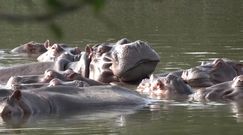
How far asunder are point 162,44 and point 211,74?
555 centimetres

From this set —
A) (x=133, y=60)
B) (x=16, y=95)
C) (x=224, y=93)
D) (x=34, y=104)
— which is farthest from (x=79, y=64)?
(x=16, y=95)

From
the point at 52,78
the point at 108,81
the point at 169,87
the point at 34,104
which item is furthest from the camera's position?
the point at 108,81

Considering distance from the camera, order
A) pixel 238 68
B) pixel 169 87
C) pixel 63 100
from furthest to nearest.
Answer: pixel 238 68
pixel 169 87
pixel 63 100

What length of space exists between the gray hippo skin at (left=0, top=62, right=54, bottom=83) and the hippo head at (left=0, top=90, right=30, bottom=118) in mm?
3629

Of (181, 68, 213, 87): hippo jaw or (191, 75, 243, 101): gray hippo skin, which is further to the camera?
(181, 68, 213, 87): hippo jaw

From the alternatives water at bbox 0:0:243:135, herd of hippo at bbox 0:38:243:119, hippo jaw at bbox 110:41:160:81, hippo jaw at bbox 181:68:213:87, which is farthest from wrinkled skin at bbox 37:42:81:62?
hippo jaw at bbox 181:68:213:87

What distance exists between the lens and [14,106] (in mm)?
6598

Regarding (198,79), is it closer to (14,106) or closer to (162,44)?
(14,106)

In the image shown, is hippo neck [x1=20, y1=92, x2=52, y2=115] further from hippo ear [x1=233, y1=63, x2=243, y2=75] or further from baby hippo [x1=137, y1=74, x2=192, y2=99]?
hippo ear [x1=233, y1=63, x2=243, y2=75]

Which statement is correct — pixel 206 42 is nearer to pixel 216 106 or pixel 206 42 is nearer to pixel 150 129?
pixel 216 106

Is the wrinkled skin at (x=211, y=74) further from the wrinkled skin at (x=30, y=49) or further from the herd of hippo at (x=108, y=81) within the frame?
the wrinkled skin at (x=30, y=49)

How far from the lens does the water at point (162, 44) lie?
5688 mm

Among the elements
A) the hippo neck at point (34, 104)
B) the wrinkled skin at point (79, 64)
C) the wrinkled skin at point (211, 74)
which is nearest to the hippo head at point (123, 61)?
the wrinkled skin at point (79, 64)

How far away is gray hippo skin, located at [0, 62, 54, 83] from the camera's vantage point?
33.7 feet
